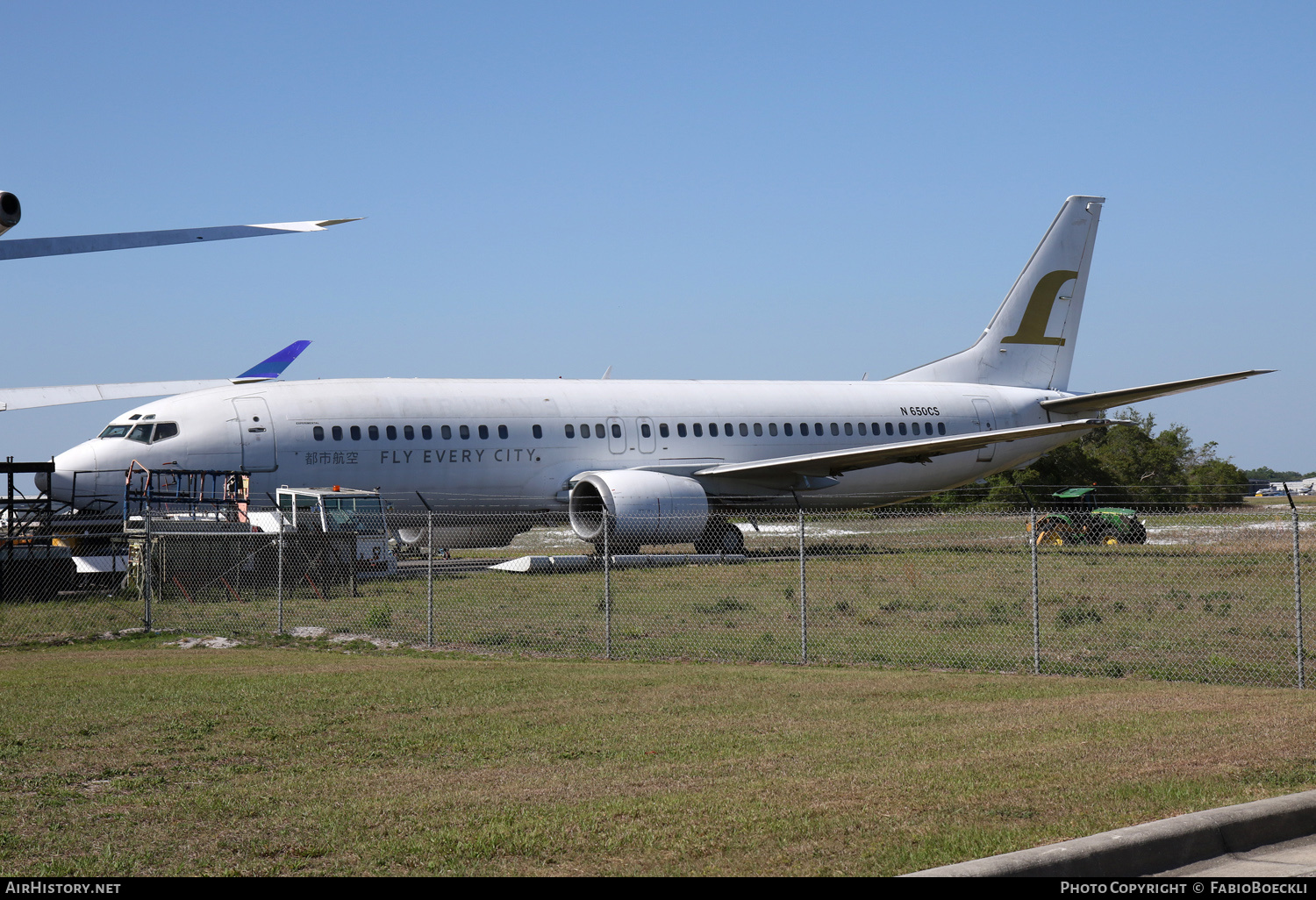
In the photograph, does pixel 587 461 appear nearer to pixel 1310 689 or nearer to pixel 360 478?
pixel 360 478

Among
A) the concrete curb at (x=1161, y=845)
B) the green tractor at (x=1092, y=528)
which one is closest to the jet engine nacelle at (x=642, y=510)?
the green tractor at (x=1092, y=528)

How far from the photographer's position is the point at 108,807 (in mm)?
6434

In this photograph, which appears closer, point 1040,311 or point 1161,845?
point 1161,845

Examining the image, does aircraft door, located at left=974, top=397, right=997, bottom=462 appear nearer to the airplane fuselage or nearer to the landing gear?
the airplane fuselage

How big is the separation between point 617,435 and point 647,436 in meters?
0.74

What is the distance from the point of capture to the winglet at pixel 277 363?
3127cm

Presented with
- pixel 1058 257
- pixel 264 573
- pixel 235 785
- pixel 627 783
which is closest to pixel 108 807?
pixel 235 785

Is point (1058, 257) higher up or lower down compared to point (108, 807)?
higher up

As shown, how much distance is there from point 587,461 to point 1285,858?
71.7ft

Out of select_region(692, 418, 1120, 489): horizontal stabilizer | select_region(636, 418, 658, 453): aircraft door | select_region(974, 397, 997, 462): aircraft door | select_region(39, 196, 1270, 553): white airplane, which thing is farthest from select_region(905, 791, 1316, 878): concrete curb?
select_region(974, 397, 997, 462): aircraft door

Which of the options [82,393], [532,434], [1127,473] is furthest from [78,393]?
[1127,473]

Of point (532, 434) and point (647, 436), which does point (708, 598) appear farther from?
point (647, 436)

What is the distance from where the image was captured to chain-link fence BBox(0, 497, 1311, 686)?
1291 cm

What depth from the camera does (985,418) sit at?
107 ft
